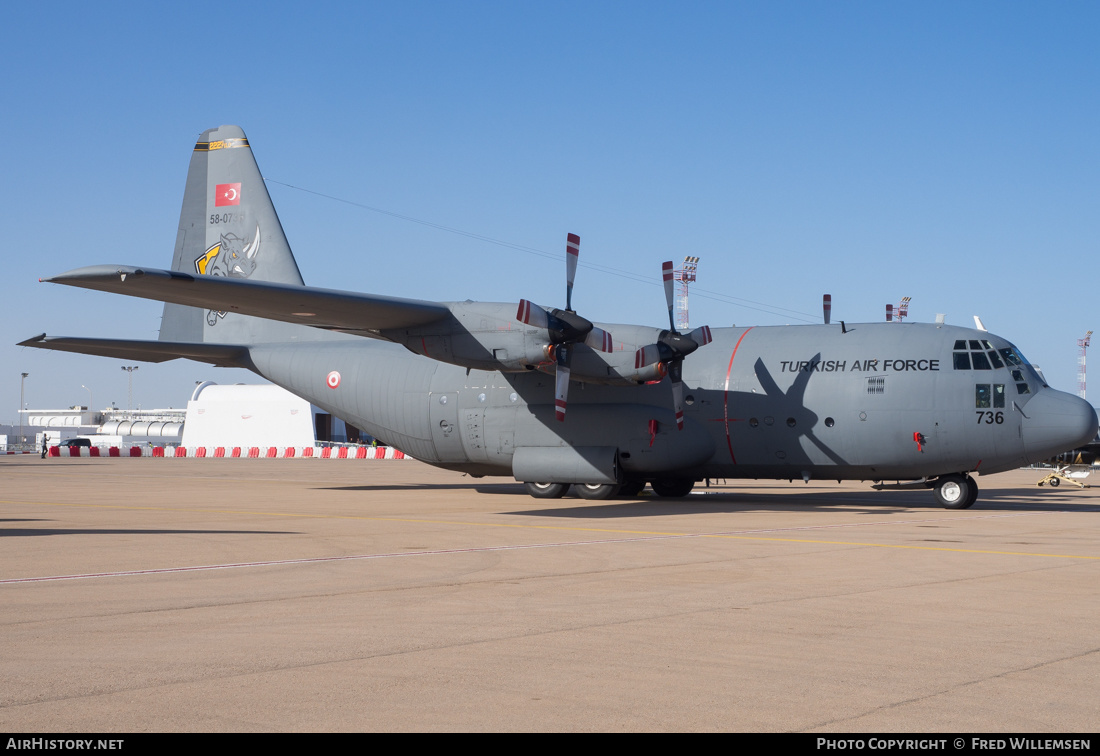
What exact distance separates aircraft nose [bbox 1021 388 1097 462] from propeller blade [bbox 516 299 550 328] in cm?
1072

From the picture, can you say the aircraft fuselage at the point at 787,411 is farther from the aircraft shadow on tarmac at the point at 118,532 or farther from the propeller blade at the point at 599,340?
the aircraft shadow on tarmac at the point at 118,532

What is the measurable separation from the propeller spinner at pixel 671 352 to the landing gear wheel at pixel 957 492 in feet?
20.7

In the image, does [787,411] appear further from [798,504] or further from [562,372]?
[562,372]

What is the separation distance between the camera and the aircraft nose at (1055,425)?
21406 millimetres

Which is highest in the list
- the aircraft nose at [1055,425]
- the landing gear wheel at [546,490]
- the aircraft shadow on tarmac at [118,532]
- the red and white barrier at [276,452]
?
the aircraft nose at [1055,425]

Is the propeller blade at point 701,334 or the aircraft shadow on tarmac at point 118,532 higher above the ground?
the propeller blade at point 701,334

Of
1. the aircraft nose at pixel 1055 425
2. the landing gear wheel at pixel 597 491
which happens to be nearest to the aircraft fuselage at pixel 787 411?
the aircraft nose at pixel 1055 425

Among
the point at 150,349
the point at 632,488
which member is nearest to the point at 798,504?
the point at 632,488

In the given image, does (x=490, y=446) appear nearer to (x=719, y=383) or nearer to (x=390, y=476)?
(x=719, y=383)

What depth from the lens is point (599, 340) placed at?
2148cm

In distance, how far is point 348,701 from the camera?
5629 mm

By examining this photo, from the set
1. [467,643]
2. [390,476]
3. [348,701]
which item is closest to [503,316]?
[467,643]

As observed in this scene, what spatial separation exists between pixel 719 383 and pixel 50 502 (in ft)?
53.1

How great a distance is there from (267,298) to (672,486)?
12.4 m
